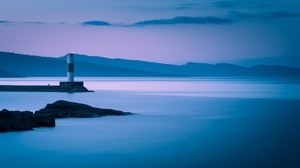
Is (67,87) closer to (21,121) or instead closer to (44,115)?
(44,115)

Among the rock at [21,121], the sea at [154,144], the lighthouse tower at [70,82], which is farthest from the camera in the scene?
the lighthouse tower at [70,82]

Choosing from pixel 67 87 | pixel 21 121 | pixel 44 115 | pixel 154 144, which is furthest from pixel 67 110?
pixel 67 87

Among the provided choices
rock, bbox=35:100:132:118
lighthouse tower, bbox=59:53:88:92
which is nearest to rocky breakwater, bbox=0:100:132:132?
rock, bbox=35:100:132:118

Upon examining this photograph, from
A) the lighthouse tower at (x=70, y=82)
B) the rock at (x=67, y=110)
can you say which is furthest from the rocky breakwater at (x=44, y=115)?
the lighthouse tower at (x=70, y=82)

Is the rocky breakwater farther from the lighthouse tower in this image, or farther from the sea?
the lighthouse tower

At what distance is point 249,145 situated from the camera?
10.3 m

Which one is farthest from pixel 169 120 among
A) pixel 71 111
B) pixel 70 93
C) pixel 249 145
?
pixel 70 93

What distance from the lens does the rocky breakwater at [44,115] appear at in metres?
11.3

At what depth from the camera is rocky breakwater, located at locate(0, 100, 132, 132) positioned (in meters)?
11.3

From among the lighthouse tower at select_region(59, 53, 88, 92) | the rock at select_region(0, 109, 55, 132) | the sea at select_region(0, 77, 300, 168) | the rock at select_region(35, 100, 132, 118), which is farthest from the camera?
the lighthouse tower at select_region(59, 53, 88, 92)

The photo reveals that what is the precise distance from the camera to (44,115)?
1313 centimetres

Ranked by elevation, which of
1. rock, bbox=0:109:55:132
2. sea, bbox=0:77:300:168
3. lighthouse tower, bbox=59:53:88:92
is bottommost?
sea, bbox=0:77:300:168

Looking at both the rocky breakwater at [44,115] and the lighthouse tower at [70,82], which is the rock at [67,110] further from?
the lighthouse tower at [70,82]

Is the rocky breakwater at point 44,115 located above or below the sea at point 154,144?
above
